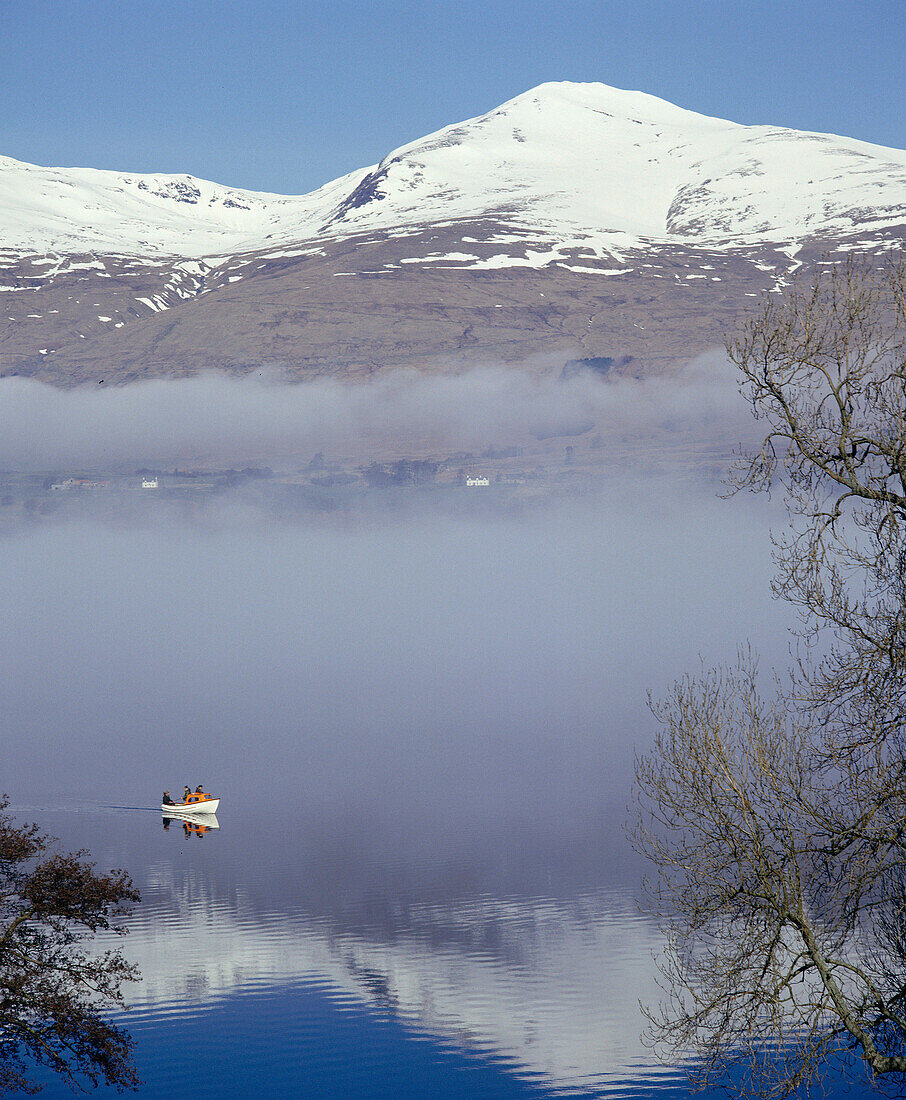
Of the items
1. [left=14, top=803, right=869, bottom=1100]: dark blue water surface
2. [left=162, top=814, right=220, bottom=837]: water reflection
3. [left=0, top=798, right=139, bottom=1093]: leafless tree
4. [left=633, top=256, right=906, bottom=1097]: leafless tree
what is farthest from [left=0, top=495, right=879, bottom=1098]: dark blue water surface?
[left=633, top=256, right=906, bottom=1097]: leafless tree

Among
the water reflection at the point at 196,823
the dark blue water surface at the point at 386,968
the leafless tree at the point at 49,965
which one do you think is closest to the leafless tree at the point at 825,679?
the leafless tree at the point at 49,965

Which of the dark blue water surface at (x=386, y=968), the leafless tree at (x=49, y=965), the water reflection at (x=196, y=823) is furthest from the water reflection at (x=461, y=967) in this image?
the leafless tree at (x=49, y=965)

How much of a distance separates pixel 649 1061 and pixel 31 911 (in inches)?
1059

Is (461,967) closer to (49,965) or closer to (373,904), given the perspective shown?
(373,904)

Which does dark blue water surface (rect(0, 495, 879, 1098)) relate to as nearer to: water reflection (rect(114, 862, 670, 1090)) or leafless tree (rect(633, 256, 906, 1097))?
water reflection (rect(114, 862, 670, 1090))

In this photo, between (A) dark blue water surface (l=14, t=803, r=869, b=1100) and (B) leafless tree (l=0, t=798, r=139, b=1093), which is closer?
(B) leafless tree (l=0, t=798, r=139, b=1093)

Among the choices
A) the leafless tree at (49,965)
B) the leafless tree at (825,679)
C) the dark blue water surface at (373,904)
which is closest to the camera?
the leafless tree at (825,679)

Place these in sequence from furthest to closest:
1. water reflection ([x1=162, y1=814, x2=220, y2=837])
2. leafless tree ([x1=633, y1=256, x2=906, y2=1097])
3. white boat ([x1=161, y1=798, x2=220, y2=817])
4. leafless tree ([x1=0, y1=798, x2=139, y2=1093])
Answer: white boat ([x1=161, y1=798, x2=220, y2=817]) < water reflection ([x1=162, y1=814, x2=220, y2=837]) < leafless tree ([x1=0, y1=798, x2=139, y2=1093]) < leafless tree ([x1=633, y1=256, x2=906, y2=1097])

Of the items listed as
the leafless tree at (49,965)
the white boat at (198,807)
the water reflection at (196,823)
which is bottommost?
the leafless tree at (49,965)

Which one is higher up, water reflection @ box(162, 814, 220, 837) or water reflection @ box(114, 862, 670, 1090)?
water reflection @ box(162, 814, 220, 837)

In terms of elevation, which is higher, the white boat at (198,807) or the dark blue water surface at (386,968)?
the white boat at (198,807)

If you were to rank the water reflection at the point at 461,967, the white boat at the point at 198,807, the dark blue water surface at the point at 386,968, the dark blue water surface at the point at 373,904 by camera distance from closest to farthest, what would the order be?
the dark blue water surface at the point at 386,968 < the dark blue water surface at the point at 373,904 < the water reflection at the point at 461,967 < the white boat at the point at 198,807

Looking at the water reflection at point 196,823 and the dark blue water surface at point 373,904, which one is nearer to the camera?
the dark blue water surface at point 373,904

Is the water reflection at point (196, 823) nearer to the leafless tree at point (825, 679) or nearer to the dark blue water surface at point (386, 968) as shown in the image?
the dark blue water surface at point (386, 968)
